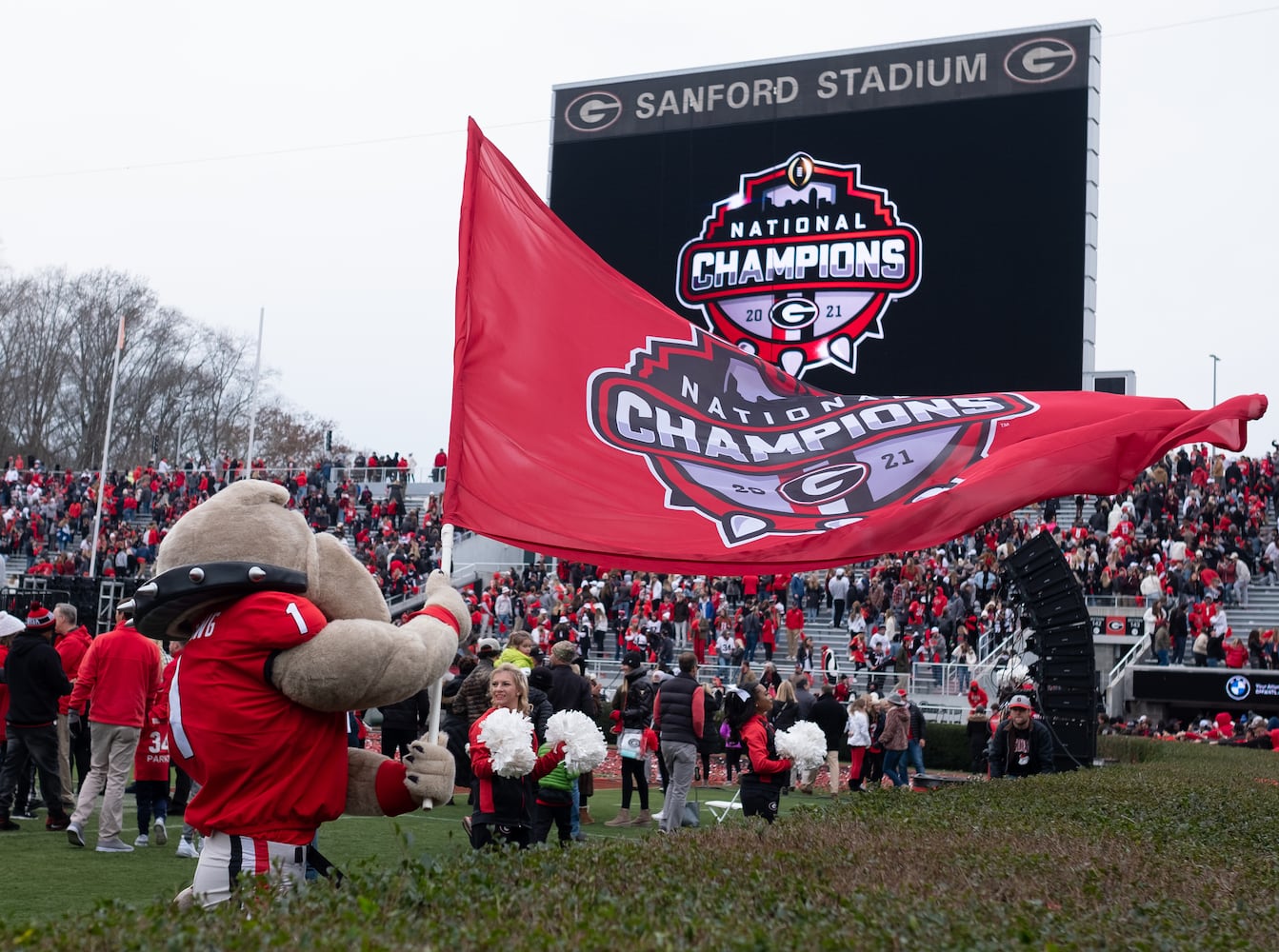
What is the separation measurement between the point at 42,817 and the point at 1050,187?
18.4m

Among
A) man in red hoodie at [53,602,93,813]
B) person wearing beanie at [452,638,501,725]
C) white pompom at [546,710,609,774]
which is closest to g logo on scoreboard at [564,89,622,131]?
person wearing beanie at [452,638,501,725]

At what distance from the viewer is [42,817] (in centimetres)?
1138

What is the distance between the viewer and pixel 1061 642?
15398mm

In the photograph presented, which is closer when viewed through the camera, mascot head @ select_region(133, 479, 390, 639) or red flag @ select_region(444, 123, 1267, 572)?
mascot head @ select_region(133, 479, 390, 639)

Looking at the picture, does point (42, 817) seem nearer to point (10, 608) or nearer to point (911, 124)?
point (10, 608)

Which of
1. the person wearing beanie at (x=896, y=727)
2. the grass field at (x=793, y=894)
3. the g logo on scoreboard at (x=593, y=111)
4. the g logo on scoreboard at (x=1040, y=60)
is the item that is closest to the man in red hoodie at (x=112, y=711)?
the grass field at (x=793, y=894)

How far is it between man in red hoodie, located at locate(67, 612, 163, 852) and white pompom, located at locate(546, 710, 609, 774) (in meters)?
3.74

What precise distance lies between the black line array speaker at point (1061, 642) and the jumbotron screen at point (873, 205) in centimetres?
843

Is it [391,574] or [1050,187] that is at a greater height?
[1050,187]

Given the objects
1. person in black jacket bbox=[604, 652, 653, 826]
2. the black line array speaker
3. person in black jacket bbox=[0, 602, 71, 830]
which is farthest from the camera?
the black line array speaker

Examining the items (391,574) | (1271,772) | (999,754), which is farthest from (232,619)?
(391,574)

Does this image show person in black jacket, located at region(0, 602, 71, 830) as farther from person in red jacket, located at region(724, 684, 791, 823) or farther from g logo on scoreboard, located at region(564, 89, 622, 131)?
g logo on scoreboard, located at region(564, 89, 622, 131)

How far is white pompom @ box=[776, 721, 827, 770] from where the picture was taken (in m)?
9.91

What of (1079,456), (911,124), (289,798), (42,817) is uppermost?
(911,124)
